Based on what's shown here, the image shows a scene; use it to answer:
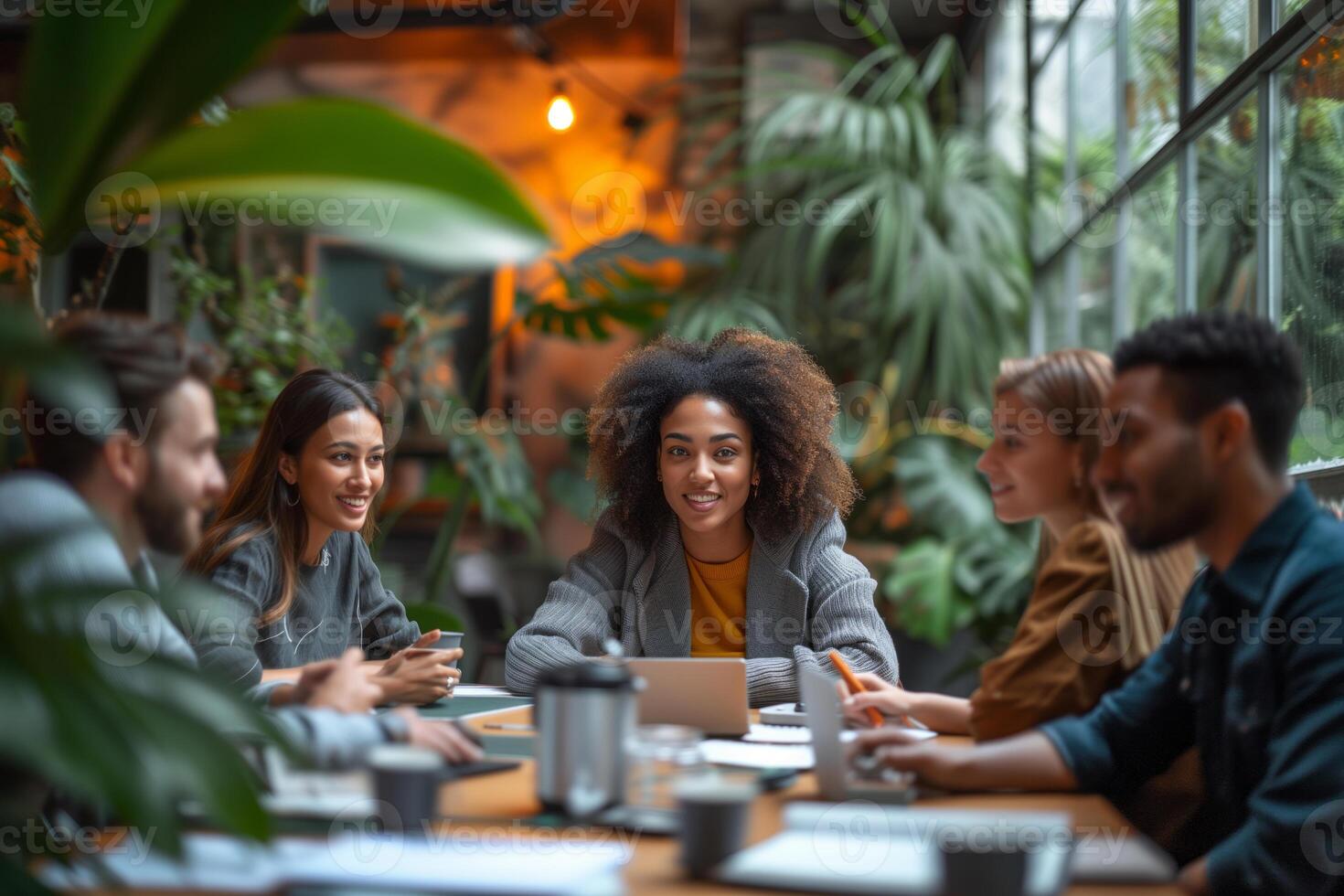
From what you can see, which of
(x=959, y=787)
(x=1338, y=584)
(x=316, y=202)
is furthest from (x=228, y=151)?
(x=1338, y=584)

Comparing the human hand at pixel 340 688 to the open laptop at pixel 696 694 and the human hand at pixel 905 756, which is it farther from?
the human hand at pixel 905 756

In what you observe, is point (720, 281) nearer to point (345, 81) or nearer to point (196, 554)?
point (345, 81)

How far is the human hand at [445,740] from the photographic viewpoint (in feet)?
4.83

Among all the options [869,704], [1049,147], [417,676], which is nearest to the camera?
[869,704]

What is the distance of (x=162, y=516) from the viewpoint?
1.35m

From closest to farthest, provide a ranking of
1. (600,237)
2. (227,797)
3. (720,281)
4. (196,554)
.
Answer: (227,797), (196,554), (720,281), (600,237)

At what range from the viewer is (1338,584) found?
4.42ft

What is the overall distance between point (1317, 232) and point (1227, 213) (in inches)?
23.8

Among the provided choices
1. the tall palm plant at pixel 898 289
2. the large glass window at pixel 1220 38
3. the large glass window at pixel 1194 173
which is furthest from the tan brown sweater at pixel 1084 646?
the tall palm plant at pixel 898 289

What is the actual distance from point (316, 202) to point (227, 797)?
0.42m

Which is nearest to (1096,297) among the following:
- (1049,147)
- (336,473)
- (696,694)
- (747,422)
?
(1049,147)

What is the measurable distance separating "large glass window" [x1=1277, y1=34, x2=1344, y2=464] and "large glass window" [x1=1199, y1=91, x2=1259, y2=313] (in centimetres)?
20

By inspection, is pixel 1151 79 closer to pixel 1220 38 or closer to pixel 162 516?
pixel 1220 38

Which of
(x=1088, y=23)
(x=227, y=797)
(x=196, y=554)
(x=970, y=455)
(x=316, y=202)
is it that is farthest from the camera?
(x=970, y=455)
